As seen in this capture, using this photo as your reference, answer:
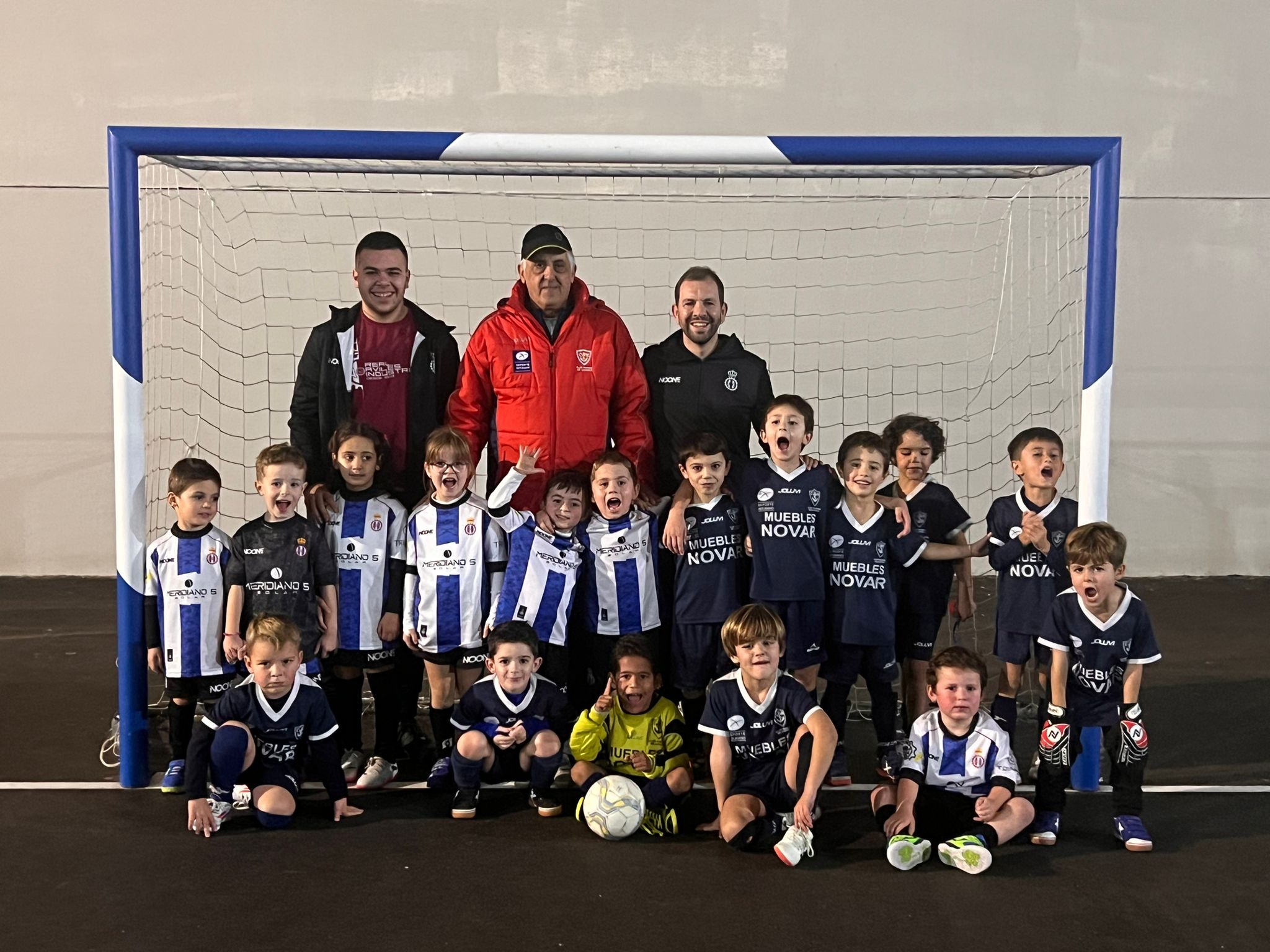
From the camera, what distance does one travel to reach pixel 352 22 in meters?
7.48

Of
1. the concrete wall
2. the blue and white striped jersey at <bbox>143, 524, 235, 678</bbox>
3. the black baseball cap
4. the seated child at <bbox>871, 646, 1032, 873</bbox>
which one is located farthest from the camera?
the concrete wall

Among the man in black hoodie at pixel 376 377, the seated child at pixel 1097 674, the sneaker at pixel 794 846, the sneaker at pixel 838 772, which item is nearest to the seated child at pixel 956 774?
the seated child at pixel 1097 674

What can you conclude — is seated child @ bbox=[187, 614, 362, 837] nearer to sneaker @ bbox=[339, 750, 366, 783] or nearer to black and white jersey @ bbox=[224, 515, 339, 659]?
black and white jersey @ bbox=[224, 515, 339, 659]

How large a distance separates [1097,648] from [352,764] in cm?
250

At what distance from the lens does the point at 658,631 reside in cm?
412

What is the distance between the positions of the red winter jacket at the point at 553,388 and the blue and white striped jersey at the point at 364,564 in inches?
18.5

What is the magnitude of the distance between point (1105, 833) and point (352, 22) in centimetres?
638

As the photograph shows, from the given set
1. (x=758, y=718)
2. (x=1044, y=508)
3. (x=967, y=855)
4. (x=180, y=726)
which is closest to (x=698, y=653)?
(x=758, y=718)

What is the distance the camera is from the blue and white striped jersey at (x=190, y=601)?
3938 millimetres

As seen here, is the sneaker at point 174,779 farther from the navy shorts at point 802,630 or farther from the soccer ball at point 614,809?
the navy shorts at point 802,630

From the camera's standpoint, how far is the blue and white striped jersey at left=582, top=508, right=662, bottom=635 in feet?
13.2

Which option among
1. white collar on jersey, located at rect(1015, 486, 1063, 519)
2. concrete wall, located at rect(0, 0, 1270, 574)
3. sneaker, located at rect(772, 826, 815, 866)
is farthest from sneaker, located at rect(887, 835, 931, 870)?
concrete wall, located at rect(0, 0, 1270, 574)

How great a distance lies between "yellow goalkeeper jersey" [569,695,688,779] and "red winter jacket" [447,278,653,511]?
2.87ft

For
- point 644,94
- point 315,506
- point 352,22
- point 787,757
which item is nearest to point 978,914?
point 787,757
